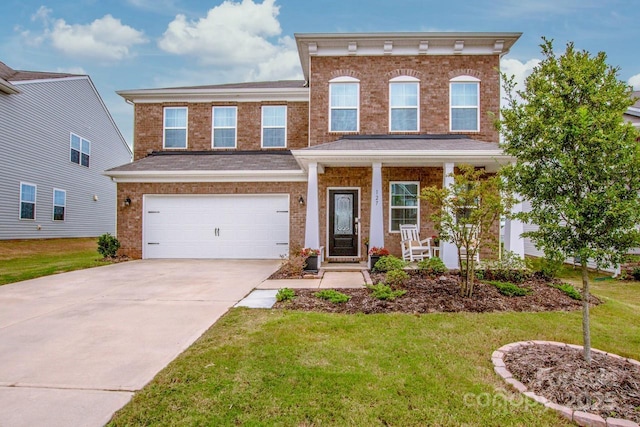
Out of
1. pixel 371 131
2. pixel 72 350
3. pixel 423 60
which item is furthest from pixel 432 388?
pixel 423 60

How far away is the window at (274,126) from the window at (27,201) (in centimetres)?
1012

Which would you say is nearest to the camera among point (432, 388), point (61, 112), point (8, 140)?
point (432, 388)

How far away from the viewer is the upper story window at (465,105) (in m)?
11.3

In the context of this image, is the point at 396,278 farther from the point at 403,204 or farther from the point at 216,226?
the point at 216,226

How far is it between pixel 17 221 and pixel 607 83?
1814cm

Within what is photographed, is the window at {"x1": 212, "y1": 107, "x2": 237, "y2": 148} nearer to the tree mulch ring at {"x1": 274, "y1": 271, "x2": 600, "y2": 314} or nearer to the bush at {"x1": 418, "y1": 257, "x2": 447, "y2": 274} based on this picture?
the tree mulch ring at {"x1": 274, "y1": 271, "x2": 600, "y2": 314}

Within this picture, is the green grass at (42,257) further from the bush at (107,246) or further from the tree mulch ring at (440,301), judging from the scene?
the tree mulch ring at (440,301)

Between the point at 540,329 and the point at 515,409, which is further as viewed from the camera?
the point at 540,329

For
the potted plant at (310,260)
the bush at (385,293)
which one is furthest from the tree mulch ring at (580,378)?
the potted plant at (310,260)

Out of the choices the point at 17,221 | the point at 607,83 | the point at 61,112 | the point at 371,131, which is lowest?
the point at 17,221

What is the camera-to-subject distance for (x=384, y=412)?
2.62 metres

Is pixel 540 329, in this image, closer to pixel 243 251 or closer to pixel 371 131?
pixel 371 131

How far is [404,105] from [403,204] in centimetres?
317

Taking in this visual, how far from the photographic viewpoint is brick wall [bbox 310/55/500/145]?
37.0 feet
